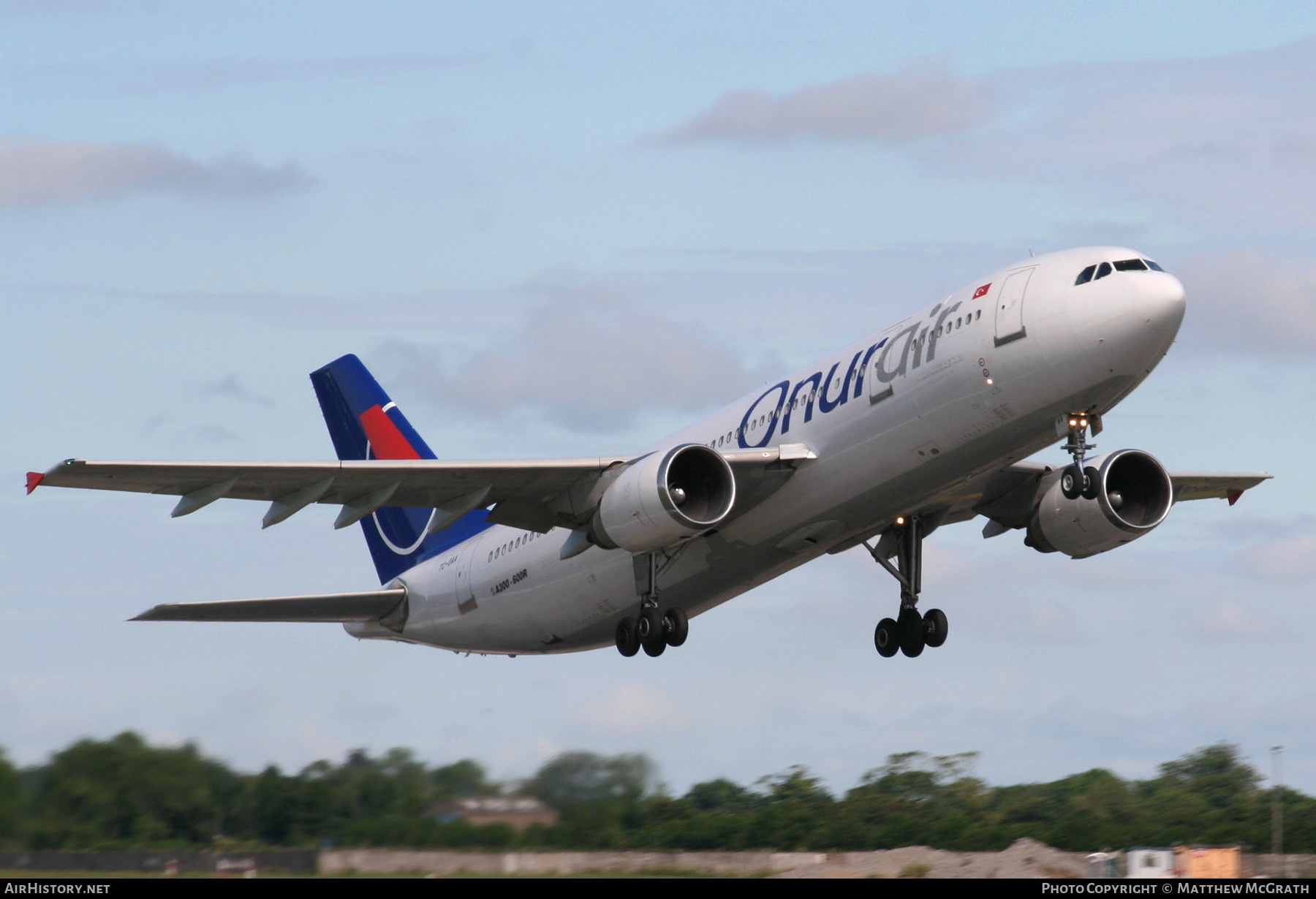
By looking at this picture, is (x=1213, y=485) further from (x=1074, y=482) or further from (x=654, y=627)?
(x=654, y=627)

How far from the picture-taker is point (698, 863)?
105ft

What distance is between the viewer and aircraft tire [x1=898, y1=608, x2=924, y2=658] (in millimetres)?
32375

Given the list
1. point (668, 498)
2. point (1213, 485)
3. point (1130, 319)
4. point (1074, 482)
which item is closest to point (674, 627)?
point (668, 498)

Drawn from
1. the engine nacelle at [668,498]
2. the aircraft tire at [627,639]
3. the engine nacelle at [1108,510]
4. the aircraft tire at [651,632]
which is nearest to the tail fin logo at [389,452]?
the aircraft tire at [627,639]

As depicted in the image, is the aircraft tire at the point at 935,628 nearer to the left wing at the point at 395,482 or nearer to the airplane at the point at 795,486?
the airplane at the point at 795,486

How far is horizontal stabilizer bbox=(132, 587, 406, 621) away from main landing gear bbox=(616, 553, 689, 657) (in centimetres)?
747

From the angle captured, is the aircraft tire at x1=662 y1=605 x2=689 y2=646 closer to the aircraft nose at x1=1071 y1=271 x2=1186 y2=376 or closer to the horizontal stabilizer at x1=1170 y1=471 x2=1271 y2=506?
the aircraft nose at x1=1071 y1=271 x2=1186 y2=376

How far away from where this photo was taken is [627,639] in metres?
30.5

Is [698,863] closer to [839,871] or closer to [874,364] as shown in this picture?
[839,871]

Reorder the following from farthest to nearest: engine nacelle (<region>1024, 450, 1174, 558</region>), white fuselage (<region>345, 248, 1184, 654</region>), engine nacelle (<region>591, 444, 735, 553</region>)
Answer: engine nacelle (<region>1024, 450, 1174, 558</region>), engine nacelle (<region>591, 444, 735, 553</region>), white fuselage (<region>345, 248, 1184, 654</region>)

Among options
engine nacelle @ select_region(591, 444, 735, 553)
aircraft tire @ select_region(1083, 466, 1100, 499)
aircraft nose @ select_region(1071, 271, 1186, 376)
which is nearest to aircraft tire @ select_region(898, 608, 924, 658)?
engine nacelle @ select_region(591, 444, 735, 553)

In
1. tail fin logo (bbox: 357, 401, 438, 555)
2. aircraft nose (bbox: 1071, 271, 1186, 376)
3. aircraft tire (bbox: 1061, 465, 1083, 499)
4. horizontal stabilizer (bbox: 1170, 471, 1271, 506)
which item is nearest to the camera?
aircraft nose (bbox: 1071, 271, 1186, 376)

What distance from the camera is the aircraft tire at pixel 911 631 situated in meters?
32.4
